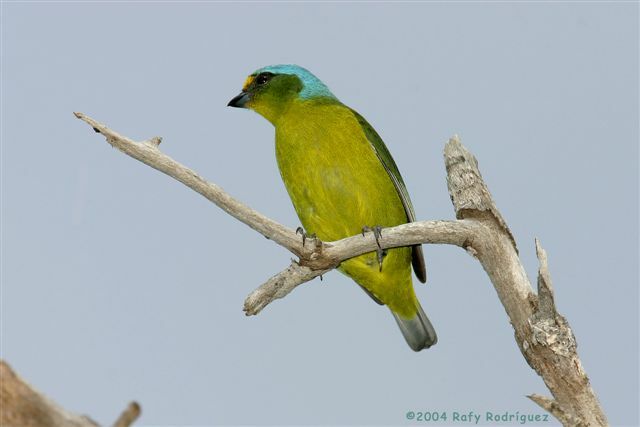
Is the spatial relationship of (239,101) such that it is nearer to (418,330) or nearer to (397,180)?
A: (397,180)

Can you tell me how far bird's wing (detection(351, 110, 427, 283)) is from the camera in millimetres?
6633

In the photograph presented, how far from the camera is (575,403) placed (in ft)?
18.0

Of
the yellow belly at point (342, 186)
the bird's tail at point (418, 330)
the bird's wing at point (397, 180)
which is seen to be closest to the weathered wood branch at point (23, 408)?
the yellow belly at point (342, 186)

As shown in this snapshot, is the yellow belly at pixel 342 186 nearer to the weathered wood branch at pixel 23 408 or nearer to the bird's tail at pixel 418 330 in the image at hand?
the bird's tail at pixel 418 330

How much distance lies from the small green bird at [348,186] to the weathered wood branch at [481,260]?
59 cm

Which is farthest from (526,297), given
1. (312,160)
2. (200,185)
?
(200,185)

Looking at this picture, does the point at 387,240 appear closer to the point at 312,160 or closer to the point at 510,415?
the point at 312,160

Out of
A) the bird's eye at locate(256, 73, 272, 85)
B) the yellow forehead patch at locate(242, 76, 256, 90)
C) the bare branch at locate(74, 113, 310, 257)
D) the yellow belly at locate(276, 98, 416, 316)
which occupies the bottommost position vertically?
the bare branch at locate(74, 113, 310, 257)

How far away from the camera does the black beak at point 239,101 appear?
23.5 ft

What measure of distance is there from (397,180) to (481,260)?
1160 millimetres

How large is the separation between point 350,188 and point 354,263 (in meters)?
0.65

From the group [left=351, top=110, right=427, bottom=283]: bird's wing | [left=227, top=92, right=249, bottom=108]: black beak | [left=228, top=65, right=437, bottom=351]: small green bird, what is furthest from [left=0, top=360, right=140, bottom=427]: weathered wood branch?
[left=227, top=92, right=249, bottom=108]: black beak

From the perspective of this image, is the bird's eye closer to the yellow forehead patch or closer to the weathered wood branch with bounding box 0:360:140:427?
the yellow forehead patch

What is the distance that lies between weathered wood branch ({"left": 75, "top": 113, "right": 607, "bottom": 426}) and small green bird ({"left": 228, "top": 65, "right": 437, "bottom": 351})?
0.59 metres
